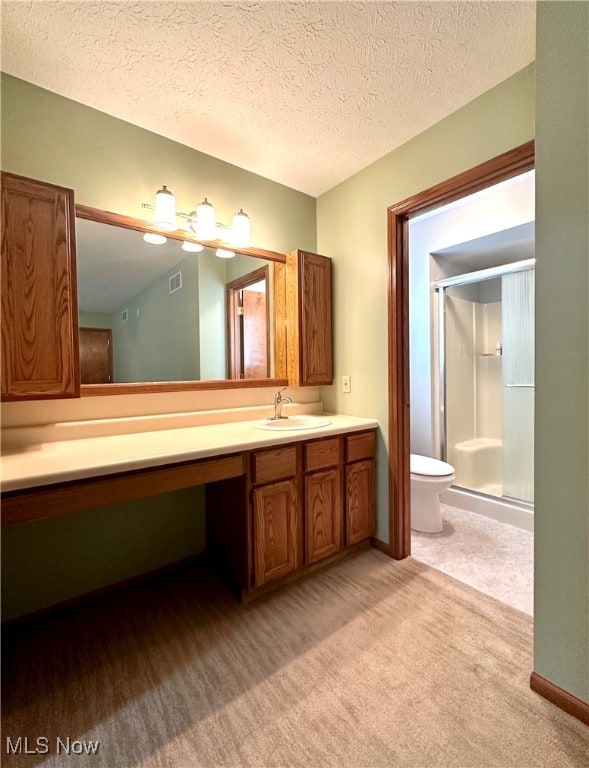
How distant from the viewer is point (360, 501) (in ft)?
6.79

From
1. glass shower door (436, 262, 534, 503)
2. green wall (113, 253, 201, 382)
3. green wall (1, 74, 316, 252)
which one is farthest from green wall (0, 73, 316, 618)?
glass shower door (436, 262, 534, 503)

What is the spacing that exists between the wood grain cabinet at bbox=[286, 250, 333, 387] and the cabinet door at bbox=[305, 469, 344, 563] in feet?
2.20

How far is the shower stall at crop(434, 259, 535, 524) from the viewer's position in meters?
2.69

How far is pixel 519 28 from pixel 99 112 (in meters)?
1.86

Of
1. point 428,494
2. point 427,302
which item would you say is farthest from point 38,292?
point 427,302

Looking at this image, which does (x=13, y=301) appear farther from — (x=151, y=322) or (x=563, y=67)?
(x=563, y=67)

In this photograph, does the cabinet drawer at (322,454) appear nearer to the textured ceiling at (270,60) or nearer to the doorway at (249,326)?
the doorway at (249,326)

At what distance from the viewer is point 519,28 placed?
1.29 metres

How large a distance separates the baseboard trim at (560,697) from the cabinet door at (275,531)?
1033 millimetres

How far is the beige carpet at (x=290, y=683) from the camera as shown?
1.00 metres

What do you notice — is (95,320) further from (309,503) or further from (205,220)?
(309,503)

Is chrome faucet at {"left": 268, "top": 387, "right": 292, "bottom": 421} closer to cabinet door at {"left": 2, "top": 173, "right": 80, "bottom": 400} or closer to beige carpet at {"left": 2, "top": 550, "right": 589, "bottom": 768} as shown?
beige carpet at {"left": 2, "top": 550, "right": 589, "bottom": 768}

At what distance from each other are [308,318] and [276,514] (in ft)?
4.12

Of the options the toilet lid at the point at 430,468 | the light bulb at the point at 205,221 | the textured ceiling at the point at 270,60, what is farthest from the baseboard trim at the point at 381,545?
the textured ceiling at the point at 270,60
